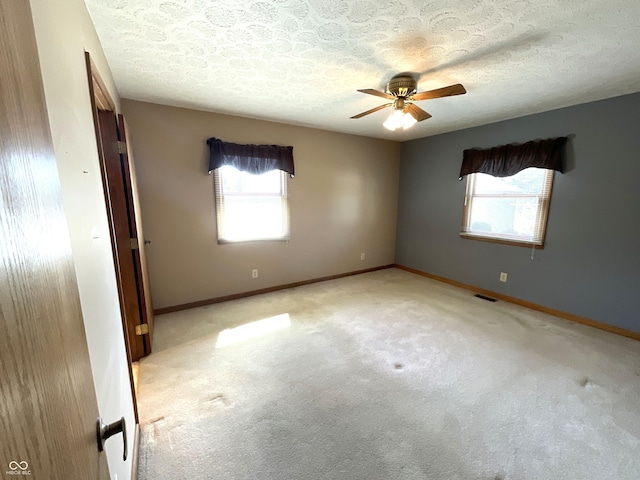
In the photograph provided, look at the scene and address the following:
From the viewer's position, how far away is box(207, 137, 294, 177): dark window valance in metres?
3.08

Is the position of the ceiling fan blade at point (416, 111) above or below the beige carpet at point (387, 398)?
above

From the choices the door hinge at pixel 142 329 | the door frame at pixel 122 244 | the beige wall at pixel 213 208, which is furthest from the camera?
the beige wall at pixel 213 208

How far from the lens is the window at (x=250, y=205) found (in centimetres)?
329

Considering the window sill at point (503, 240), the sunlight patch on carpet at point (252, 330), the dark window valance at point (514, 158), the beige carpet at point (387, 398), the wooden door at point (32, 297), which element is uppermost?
the dark window valance at point (514, 158)

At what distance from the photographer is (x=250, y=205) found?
3.50 meters

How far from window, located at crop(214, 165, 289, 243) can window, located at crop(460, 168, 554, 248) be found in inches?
105

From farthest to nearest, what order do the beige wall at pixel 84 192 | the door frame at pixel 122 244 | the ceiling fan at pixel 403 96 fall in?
the ceiling fan at pixel 403 96
the door frame at pixel 122 244
the beige wall at pixel 84 192

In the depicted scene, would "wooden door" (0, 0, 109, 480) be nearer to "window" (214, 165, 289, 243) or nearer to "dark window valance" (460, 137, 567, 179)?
"window" (214, 165, 289, 243)

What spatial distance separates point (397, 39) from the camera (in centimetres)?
169

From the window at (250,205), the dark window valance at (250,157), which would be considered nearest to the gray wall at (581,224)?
the dark window valance at (250,157)

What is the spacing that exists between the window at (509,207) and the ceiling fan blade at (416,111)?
5.85 feet

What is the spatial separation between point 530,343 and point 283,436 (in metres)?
2.42

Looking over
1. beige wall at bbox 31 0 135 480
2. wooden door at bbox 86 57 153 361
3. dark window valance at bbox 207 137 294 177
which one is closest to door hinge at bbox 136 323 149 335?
wooden door at bbox 86 57 153 361

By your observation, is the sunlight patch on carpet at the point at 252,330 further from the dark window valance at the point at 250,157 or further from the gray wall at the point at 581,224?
the gray wall at the point at 581,224
